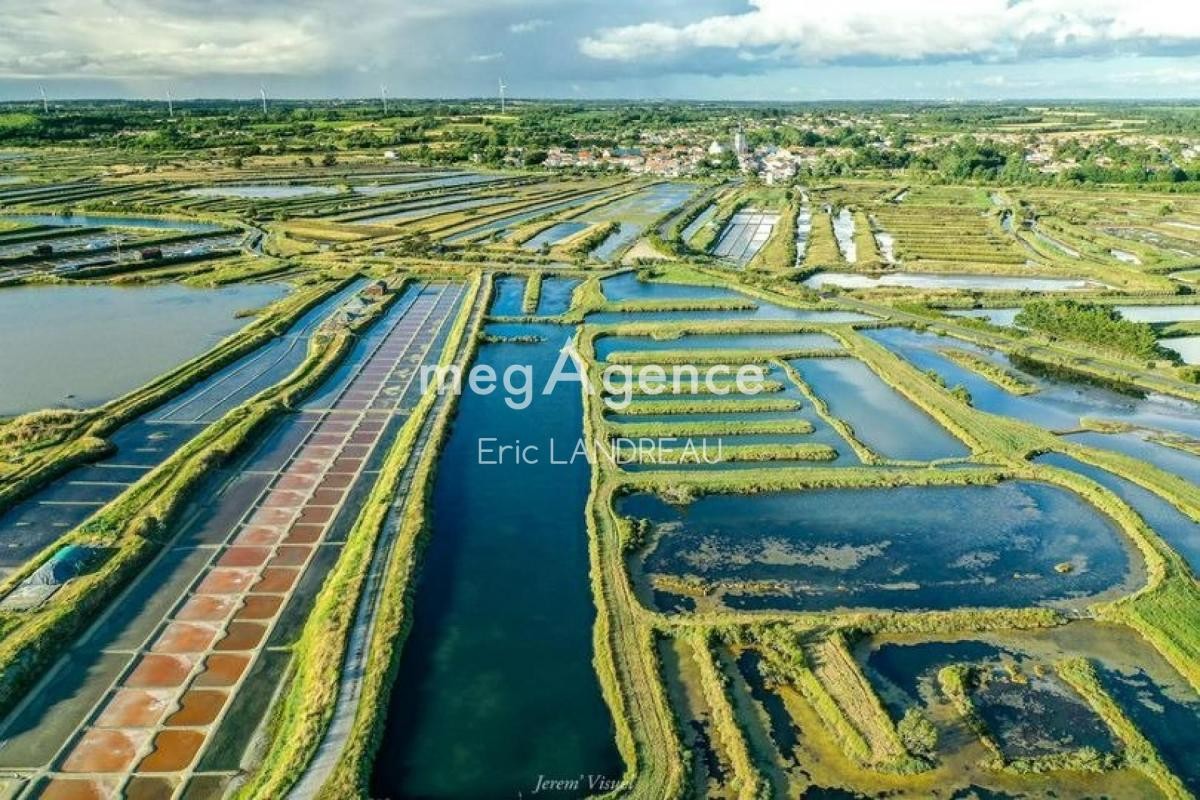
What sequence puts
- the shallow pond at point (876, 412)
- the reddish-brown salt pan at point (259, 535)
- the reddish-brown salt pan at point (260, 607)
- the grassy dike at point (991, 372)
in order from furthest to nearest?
the grassy dike at point (991, 372)
the shallow pond at point (876, 412)
the reddish-brown salt pan at point (259, 535)
the reddish-brown salt pan at point (260, 607)

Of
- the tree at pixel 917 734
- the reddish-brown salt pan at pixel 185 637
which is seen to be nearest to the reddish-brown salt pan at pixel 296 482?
the reddish-brown salt pan at pixel 185 637

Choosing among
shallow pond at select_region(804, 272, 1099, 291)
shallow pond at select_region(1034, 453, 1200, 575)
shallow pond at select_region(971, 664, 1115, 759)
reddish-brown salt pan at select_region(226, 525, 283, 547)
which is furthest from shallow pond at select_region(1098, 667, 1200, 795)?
shallow pond at select_region(804, 272, 1099, 291)

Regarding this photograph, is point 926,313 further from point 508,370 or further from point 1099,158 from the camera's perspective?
point 1099,158

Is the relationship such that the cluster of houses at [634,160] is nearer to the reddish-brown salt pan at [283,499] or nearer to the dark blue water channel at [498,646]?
the dark blue water channel at [498,646]

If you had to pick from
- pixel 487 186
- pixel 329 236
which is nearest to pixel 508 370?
pixel 329 236

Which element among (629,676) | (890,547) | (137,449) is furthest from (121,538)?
(890,547)

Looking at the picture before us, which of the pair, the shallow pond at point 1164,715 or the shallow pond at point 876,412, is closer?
the shallow pond at point 1164,715
